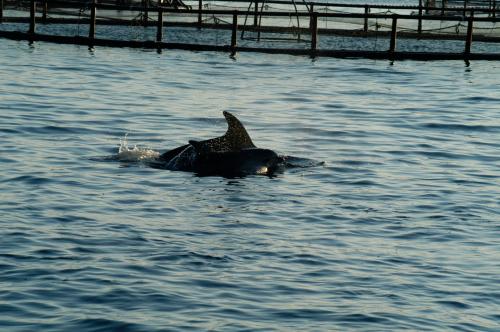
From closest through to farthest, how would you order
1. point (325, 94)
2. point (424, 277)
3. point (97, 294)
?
1. point (97, 294)
2. point (424, 277)
3. point (325, 94)

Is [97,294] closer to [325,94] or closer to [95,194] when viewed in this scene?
[95,194]

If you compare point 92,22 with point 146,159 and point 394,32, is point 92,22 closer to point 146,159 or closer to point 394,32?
point 394,32

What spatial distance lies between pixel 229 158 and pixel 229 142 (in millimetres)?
201

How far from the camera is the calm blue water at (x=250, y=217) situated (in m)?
8.69

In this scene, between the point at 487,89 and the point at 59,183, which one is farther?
the point at 487,89

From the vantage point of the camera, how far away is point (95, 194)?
1273 centimetres

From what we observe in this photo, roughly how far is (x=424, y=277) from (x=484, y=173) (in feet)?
18.4

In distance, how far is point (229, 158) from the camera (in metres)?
14.4

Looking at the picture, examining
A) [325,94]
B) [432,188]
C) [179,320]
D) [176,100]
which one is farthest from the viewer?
[325,94]

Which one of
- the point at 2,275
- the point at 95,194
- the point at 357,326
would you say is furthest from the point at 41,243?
the point at 357,326

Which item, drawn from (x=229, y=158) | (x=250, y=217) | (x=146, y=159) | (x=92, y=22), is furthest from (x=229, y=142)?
(x=92, y=22)

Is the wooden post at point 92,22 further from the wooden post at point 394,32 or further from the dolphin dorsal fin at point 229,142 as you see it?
the dolphin dorsal fin at point 229,142

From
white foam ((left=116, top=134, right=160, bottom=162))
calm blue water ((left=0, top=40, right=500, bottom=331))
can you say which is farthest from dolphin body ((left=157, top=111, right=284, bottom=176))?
white foam ((left=116, top=134, right=160, bottom=162))

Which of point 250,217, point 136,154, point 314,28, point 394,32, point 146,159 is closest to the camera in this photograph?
point 250,217
